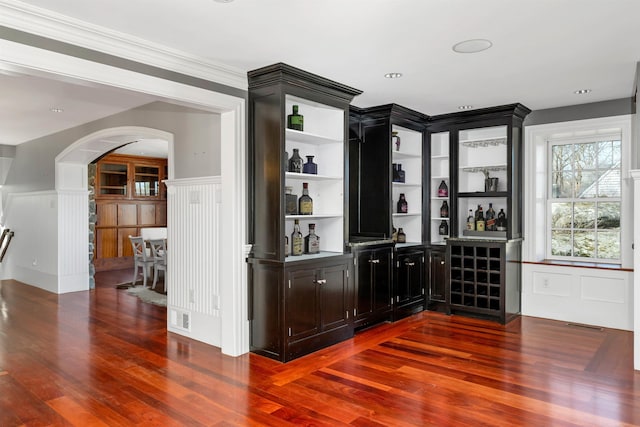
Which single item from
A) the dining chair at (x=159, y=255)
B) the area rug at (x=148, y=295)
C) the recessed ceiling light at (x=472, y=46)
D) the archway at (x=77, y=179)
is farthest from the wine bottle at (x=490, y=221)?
the archway at (x=77, y=179)

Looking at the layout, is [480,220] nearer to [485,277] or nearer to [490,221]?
[490,221]

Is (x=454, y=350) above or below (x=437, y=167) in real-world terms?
below

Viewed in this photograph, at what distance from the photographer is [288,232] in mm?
4668

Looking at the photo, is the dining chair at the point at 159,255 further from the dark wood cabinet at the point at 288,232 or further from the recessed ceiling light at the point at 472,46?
the recessed ceiling light at the point at 472,46

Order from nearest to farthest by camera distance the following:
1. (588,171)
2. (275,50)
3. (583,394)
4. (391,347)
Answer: (583,394)
(275,50)
(391,347)
(588,171)


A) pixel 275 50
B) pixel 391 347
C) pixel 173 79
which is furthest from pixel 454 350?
pixel 173 79

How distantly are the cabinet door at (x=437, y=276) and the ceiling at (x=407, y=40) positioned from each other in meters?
2.02

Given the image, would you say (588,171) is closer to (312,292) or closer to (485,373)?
(485,373)

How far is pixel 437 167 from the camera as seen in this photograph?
608cm

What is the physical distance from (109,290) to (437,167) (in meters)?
5.54

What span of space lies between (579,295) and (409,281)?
192 centimetres

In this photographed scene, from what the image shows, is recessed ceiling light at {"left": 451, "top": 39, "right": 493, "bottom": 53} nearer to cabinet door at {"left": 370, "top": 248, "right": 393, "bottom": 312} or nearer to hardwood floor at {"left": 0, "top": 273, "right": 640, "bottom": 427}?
cabinet door at {"left": 370, "top": 248, "right": 393, "bottom": 312}

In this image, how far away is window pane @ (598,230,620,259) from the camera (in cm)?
524

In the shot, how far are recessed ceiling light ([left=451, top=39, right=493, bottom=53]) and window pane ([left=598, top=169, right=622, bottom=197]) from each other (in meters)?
2.93
